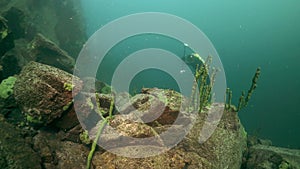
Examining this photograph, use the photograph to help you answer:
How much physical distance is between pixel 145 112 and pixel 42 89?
1878 mm

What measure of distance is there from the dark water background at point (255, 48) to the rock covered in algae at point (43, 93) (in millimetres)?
11451

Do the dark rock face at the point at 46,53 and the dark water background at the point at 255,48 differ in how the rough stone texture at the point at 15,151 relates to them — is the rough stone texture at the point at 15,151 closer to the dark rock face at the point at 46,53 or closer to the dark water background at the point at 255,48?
Answer: the dark rock face at the point at 46,53

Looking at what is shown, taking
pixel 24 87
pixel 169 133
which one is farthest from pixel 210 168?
pixel 24 87

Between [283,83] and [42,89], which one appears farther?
[283,83]

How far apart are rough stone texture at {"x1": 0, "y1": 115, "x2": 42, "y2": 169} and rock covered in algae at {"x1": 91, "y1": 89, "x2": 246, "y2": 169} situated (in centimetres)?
98

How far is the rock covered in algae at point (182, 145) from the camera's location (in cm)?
389

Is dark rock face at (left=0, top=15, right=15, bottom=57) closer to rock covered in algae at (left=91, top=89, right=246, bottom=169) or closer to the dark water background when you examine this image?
rock covered in algae at (left=91, top=89, right=246, bottom=169)

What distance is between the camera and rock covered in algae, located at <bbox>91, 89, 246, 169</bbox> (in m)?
3.89

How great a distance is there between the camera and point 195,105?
5211mm

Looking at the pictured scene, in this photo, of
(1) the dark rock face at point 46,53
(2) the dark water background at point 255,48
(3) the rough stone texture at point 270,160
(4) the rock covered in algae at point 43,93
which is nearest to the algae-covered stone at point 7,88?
(4) the rock covered in algae at point 43,93

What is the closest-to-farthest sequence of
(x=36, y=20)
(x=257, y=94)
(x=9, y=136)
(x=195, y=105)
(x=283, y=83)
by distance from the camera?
(x=9, y=136), (x=195, y=105), (x=36, y=20), (x=257, y=94), (x=283, y=83)

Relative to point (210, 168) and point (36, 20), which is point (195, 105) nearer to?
point (210, 168)

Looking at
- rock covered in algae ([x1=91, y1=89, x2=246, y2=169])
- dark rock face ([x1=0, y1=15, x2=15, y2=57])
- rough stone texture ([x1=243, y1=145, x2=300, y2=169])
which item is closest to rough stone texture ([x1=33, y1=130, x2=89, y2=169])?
rock covered in algae ([x1=91, y1=89, x2=246, y2=169])

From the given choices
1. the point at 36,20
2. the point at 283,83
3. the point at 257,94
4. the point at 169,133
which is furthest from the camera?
the point at 283,83
